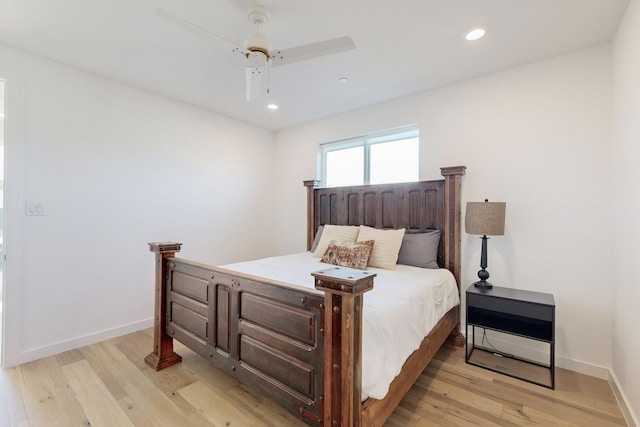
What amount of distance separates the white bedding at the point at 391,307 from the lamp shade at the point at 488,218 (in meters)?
0.51

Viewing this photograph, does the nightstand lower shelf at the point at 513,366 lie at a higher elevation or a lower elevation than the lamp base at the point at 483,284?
lower

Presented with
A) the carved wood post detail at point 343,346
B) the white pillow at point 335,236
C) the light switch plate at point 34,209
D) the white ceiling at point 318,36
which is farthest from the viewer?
the white pillow at point 335,236

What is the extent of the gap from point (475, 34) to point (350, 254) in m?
2.04

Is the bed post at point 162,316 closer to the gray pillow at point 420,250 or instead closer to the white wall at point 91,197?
the white wall at point 91,197

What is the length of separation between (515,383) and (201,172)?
390 centimetres

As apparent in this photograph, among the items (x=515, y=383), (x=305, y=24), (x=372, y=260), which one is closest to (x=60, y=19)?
(x=305, y=24)

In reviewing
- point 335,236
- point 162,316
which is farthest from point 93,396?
point 335,236

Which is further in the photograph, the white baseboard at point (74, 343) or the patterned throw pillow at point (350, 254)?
the patterned throw pillow at point (350, 254)

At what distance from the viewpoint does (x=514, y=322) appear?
2.41 m

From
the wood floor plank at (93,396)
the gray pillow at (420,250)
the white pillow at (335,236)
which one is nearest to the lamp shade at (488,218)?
the gray pillow at (420,250)

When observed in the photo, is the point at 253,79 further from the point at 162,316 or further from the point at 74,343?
the point at 74,343

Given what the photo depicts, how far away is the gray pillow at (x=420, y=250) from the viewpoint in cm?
277

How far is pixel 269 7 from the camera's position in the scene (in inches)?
72.6

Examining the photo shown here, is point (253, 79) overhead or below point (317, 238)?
overhead
